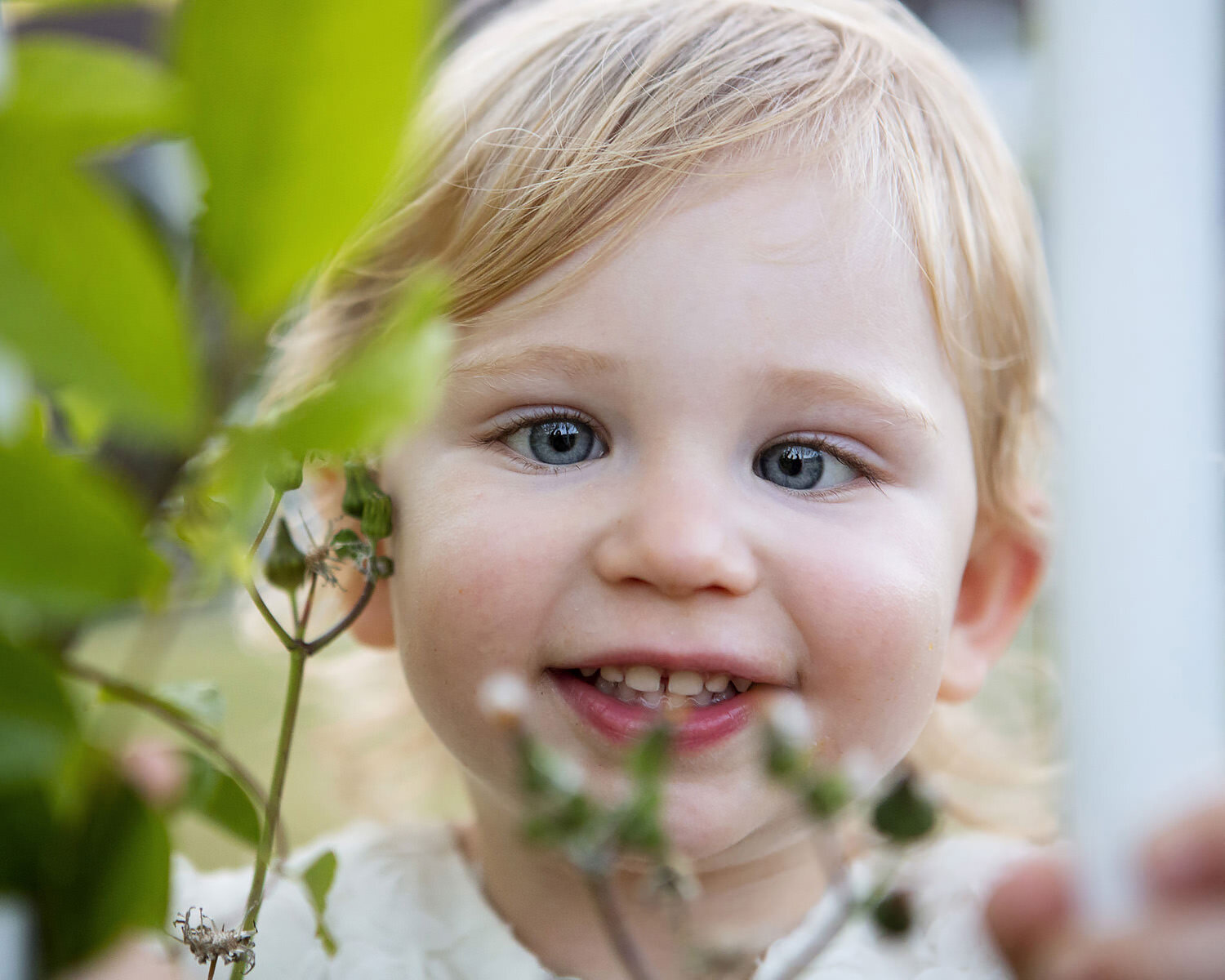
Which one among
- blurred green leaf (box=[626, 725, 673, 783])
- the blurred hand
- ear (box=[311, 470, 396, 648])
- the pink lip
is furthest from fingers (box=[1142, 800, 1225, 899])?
ear (box=[311, 470, 396, 648])

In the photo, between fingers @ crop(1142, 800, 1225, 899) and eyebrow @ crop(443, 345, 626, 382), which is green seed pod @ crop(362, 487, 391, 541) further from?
fingers @ crop(1142, 800, 1225, 899)

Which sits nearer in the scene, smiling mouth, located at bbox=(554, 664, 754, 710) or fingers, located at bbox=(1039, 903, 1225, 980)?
fingers, located at bbox=(1039, 903, 1225, 980)

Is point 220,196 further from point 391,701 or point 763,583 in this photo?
point 391,701

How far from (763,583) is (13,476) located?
426mm

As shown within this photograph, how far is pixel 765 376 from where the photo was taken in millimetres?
587

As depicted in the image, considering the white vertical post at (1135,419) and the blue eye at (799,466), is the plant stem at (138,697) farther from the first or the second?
the blue eye at (799,466)

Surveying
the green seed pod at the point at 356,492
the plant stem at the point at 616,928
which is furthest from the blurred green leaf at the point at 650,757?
the green seed pod at the point at 356,492

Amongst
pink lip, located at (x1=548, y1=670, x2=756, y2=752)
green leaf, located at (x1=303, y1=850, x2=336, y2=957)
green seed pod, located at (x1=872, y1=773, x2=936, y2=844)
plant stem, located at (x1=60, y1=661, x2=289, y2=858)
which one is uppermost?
pink lip, located at (x1=548, y1=670, x2=756, y2=752)

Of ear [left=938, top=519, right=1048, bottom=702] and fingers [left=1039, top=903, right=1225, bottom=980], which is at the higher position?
ear [left=938, top=519, right=1048, bottom=702]

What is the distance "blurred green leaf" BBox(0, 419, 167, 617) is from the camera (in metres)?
0.21

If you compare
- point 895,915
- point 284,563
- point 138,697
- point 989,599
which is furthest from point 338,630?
point 989,599

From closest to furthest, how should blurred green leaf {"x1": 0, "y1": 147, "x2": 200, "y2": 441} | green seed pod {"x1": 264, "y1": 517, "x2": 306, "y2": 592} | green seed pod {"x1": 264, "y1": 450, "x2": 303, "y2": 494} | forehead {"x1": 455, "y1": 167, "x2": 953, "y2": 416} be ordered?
blurred green leaf {"x1": 0, "y1": 147, "x2": 200, "y2": 441} → green seed pod {"x1": 264, "y1": 450, "x2": 303, "y2": 494} → green seed pod {"x1": 264, "y1": 517, "x2": 306, "y2": 592} → forehead {"x1": 455, "y1": 167, "x2": 953, "y2": 416}

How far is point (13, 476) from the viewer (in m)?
0.21

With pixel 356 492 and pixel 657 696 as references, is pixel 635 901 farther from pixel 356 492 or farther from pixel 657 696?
pixel 356 492
